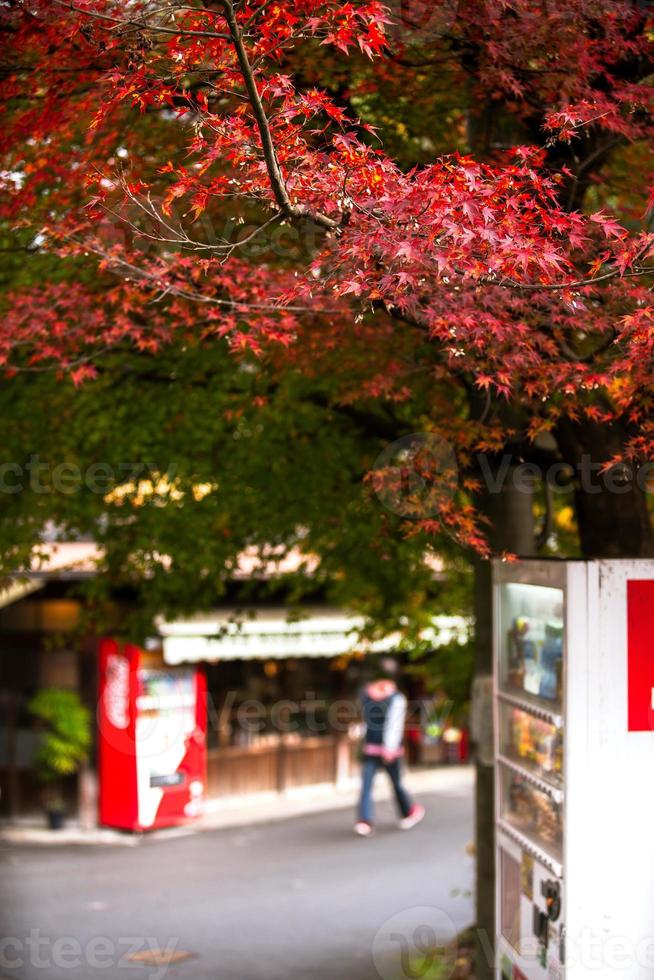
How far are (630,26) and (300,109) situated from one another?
255cm

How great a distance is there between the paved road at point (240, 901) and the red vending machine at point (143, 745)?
1.97ft

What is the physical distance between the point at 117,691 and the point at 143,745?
0.79 metres

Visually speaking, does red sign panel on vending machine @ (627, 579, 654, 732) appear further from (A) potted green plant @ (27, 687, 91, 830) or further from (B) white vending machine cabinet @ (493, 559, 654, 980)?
(A) potted green plant @ (27, 687, 91, 830)

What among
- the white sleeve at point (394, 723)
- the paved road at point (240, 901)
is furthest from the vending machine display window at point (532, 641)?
the white sleeve at point (394, 723)

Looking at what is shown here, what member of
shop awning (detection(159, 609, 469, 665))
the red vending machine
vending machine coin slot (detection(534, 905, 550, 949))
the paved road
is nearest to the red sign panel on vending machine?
vending machine coin slot (detection(534, 905, 550, 949))

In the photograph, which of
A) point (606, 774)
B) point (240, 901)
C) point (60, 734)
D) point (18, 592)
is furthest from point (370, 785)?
point (606, 774)

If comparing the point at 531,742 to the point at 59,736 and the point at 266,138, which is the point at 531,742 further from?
the point at 59,736

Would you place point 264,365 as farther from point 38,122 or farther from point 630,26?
point 630,26

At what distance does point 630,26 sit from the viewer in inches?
245

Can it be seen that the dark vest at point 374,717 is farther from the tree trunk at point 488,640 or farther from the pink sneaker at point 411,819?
the tree trunk at point 488,640

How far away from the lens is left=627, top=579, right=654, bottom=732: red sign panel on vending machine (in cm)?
538

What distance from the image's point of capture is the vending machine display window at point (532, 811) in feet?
19.0

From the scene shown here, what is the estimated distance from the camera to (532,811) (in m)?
6.44

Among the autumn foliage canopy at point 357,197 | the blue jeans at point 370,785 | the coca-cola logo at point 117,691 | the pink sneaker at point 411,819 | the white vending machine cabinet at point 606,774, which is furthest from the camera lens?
the pink sneaker at point 411,819
